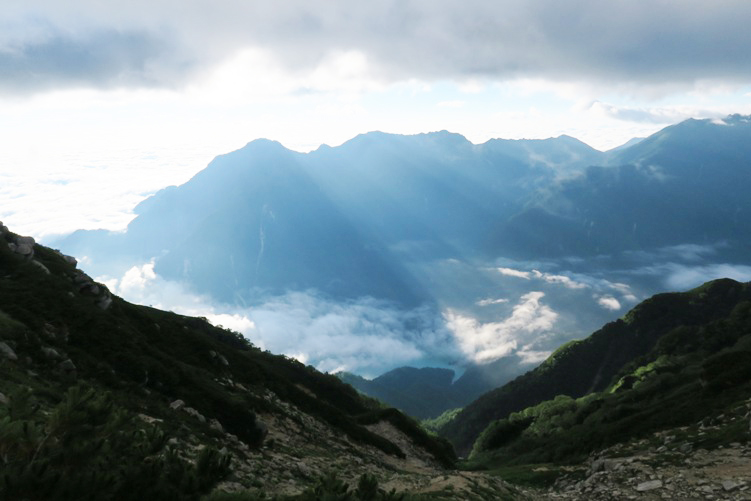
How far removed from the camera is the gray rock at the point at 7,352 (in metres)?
21.2

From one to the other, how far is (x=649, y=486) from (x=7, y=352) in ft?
107

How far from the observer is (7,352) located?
21.4m

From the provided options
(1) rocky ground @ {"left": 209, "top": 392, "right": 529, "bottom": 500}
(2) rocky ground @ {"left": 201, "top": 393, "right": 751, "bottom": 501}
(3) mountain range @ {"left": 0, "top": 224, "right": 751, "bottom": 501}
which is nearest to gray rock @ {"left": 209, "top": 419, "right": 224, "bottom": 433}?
(3) mountain range @ {"left": 0, "top": 224, "right": 751, "bottom": 501}

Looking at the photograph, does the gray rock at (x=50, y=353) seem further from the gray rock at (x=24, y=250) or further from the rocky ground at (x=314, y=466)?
the gray rock at (x=24, y=250)

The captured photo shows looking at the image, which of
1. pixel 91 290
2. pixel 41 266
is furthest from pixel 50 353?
pixel 41 266

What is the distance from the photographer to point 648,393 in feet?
225

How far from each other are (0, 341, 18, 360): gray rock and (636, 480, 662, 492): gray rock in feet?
104

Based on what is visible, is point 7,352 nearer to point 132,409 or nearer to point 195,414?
point 132,409

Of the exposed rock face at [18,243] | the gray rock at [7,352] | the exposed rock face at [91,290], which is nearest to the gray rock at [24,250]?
the exposed rock face at [18,243]

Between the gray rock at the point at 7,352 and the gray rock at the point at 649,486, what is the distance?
31.8 meters

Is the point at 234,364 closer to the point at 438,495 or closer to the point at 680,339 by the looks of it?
the point at 438,495

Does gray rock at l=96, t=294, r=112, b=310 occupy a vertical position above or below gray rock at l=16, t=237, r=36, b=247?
below

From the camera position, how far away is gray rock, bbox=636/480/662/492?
21.9m

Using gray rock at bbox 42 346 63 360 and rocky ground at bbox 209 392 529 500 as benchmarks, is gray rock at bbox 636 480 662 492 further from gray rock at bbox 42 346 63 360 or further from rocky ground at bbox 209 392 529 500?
gray rock at bbox 42 346 63 360
